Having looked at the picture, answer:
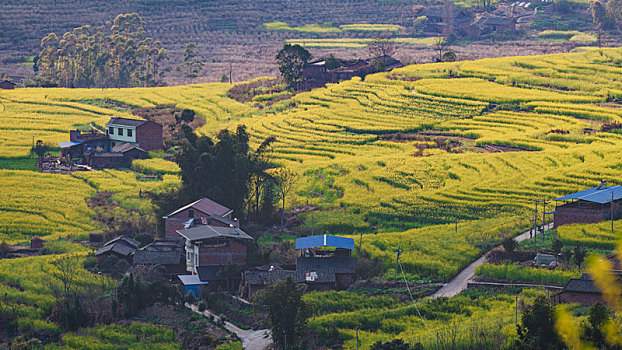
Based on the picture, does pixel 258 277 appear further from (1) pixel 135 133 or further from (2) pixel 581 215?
(1) pixel 135 133

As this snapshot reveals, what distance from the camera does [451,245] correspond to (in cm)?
4812

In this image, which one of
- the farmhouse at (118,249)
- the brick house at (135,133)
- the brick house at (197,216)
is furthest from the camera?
the brick house at (135,133)

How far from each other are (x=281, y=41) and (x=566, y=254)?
95.2 m

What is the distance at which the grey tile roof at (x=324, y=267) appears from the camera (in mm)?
45188

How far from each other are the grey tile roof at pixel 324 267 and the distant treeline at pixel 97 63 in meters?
74.2

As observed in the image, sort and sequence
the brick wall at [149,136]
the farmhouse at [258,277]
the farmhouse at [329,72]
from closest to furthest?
the farmhouse at [258,277] < the brick wall at [149,136] < the farmhouse at [329,72]

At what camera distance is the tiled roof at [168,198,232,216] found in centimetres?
5262

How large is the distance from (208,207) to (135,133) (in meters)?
27.3

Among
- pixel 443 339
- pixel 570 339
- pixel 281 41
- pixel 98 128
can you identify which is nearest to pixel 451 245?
pixel 443 339

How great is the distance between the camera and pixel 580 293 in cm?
3812

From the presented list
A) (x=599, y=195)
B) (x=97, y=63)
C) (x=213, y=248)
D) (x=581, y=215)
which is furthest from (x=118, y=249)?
(x=97, y=63)

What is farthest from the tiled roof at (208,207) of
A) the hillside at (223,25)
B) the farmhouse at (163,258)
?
the hillside at (223,25)

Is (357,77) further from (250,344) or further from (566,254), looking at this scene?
(250,344)

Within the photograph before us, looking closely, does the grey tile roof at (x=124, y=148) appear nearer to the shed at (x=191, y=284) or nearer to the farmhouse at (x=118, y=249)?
the farmhouse at (x=118, y=249)
